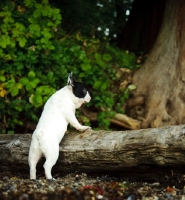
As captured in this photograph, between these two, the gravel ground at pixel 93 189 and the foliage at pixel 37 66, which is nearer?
the gravel ground at pixel 93 189

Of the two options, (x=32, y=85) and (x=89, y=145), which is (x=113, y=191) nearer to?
(x=89, y=145)

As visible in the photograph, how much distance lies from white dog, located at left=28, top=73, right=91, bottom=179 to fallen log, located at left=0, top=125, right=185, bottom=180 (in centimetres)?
28

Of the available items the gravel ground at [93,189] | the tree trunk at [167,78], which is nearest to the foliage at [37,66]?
the tree trunk at [167,78]

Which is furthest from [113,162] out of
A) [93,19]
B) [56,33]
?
[93,19]

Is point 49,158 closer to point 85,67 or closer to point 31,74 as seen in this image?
point 31,74

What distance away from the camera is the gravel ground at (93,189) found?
14.8 feet

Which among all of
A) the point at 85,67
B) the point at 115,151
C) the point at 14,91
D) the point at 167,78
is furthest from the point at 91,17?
the point at 115,151

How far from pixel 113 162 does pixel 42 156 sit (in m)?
0.87

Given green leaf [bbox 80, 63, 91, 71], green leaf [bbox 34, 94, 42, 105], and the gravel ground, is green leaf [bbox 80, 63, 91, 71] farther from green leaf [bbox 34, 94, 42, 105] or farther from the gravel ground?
the gravel ground

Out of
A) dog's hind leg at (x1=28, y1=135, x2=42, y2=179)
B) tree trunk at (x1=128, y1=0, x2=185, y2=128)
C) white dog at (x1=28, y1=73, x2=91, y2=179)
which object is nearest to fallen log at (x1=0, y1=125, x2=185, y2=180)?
white dog at (x1=28, y1=73, x2=91, y2=179)

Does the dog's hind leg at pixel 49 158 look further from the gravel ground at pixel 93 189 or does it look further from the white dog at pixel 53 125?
the gravel ground at pixel 93 189

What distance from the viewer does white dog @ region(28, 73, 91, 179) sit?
5.39m

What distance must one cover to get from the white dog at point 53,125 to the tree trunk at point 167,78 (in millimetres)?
2973

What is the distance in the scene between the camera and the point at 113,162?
550cm
